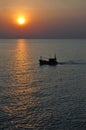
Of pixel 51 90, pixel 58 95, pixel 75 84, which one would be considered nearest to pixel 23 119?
pixel 58 95

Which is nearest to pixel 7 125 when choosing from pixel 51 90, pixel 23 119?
pixel 23 119

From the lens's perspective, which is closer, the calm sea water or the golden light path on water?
the calm sea water

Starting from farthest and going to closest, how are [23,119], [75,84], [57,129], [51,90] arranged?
[75,84], [51,90], [23,119], [57,129]

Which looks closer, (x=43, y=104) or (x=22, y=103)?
(x=43, y=104)

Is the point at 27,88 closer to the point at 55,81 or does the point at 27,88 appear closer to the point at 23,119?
the point at 55,81

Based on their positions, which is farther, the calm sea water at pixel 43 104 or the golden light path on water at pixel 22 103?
the golden light path on water at pixel 22 103

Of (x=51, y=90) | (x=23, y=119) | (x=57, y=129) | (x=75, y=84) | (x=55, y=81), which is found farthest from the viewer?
(x=55, y=81)

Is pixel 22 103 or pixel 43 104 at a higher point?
pixel 22 103

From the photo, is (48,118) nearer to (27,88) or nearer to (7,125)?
(7,125)

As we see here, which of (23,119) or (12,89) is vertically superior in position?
(12,89)

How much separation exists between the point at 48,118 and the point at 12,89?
1066 inches

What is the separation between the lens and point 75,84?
8525cm

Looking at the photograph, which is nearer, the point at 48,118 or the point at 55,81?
the point at 48,118

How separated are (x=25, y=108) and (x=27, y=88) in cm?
2095
